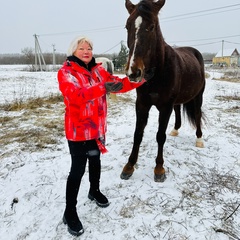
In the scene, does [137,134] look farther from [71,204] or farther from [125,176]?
[71,204]

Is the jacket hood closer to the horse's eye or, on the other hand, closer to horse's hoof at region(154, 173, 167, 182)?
the horse's eye

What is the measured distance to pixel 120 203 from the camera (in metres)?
2.50

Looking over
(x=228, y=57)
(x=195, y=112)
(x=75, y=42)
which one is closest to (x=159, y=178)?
(x=75, y=42)

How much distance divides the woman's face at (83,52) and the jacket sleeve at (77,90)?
282 millimetres

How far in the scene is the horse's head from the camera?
2.12 metres

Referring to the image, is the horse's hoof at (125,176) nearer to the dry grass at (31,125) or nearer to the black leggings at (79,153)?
the black leggings at (79,153)

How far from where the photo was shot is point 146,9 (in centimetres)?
231

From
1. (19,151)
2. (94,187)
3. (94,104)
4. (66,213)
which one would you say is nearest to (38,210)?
(66,213)

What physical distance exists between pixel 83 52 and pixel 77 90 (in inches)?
19.1

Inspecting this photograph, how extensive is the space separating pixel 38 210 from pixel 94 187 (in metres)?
0.67

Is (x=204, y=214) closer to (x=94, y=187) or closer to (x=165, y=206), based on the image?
(x=165, y=206)

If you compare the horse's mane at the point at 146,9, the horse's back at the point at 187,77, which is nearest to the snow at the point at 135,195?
the horse's back at the point at 187,77

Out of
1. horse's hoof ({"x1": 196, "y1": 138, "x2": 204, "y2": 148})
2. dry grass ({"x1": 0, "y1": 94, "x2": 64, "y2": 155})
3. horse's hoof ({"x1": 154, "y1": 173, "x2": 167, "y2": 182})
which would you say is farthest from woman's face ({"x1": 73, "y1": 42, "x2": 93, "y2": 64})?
horse's hoof ({"x1": 196, "y1": 138, "x2": 204, "y2": 148})

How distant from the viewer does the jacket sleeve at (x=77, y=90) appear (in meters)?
1.85
